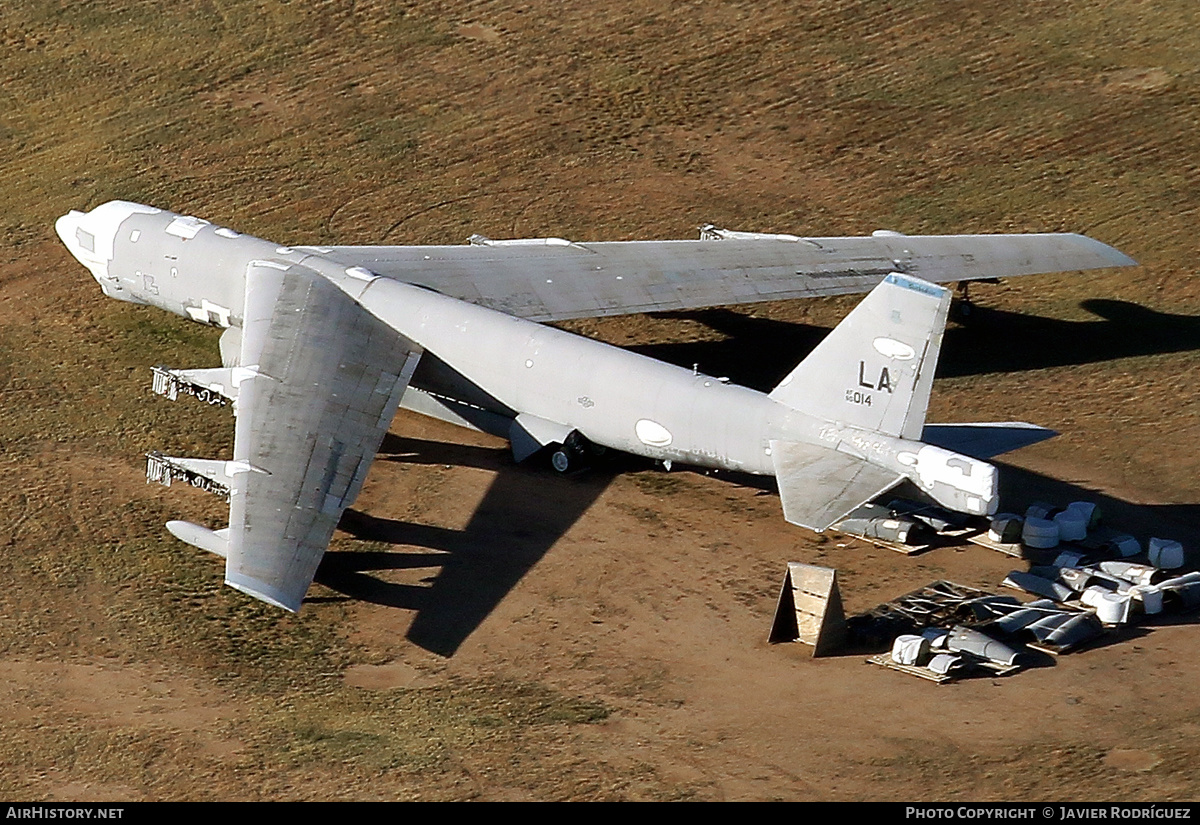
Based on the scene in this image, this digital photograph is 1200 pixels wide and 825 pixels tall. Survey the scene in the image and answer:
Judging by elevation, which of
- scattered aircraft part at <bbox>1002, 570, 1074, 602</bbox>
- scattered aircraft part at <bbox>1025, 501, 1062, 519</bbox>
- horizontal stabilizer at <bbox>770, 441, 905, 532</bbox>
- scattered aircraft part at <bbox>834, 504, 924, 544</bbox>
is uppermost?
horizontal stabilizer at <bbox>770, 441, 905, 532</bbox>

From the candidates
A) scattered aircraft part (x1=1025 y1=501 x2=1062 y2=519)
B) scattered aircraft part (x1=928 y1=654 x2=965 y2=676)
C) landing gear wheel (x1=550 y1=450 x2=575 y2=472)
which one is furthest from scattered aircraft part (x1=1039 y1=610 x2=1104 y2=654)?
landing gear wheel (x1=550 y1=450 x2=575 y2=472)

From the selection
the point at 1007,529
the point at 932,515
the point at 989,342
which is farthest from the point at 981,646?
the point at 989,342

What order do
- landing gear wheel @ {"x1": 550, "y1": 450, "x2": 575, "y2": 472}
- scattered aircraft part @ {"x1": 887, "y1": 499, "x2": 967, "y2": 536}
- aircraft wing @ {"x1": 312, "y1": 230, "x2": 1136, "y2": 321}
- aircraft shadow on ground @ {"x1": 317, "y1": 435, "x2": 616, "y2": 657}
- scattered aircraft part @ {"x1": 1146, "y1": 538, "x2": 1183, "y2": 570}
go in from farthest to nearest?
aircraft wing @ {"x1": 312, "y1": 230, "x2": 1136, "y2": 321} < landing gear wheel @ {"x1": 550, "y1": 450, "x2": 575, "y2": 472} < scattered aircraft part @ {"x1": 887, "y1": 499, "x2": 967, "y2": 536} < scattered aircraft part @ {"x1": 1146, "y1": 538, "x2": 1183, "y2": 570} < aircraft shadow on ground @ {"x1": 317, "y1": 435, "x2": 616, "y2": 657}

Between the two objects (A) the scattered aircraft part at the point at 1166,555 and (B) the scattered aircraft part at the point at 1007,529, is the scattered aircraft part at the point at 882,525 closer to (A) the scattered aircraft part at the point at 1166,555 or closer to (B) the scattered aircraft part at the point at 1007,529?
(B) the scattered aircraft part at the point at 1007,529

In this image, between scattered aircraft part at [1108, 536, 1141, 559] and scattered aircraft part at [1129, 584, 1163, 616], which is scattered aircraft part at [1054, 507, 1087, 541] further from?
scattered aircraft part at [1129, 584, 1163, 616]

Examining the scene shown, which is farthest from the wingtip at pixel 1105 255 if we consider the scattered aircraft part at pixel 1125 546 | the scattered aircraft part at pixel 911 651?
the scattered aircraft part at pixel 911 651

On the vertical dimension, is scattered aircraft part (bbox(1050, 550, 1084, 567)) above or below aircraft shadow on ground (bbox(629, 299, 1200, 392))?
below

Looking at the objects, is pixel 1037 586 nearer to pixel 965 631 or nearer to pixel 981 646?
pixel 965 631

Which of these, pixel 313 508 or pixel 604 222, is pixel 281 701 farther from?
pixel 604 222


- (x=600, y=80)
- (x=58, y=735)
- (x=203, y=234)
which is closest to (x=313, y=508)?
(x=58, y=735)
